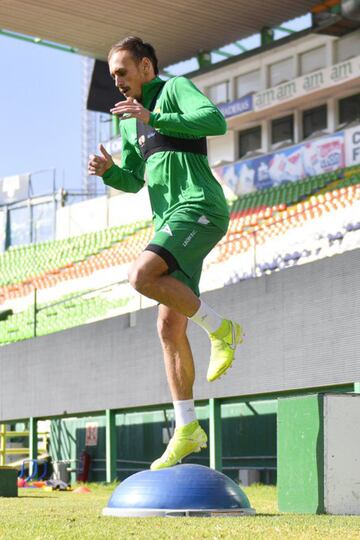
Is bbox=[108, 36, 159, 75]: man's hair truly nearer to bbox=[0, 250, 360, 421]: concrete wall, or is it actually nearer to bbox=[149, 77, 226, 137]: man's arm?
bbox=[149, 77, 226, 137]: man's arm

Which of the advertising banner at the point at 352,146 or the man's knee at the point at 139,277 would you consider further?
the advertising banner at the point at 352,146

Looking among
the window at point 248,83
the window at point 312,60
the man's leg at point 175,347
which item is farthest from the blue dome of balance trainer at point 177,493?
the window at point 248,83

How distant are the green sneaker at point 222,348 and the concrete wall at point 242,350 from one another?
6164mm

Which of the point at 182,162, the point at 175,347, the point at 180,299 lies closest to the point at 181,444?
the point at 175,347

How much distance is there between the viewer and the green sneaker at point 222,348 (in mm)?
5812

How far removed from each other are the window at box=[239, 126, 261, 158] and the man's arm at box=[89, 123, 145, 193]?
82.0 ft

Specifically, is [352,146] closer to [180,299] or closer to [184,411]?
[184,411]

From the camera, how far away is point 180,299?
561 centimetres

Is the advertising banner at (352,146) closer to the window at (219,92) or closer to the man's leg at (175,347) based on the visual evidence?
the window at (219,92)

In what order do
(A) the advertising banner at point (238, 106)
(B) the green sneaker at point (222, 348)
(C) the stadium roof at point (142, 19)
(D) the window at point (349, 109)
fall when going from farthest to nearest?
(A) the advertising banner at point (238, 106)
(D) the window at point (349, 109)
(C) the stadium roof at point (142, 19)
(B) the green sneaker at point (222, 348)

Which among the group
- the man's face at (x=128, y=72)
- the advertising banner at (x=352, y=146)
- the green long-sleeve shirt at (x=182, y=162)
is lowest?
the green long-sleeve shirt at (x=182, y=162)

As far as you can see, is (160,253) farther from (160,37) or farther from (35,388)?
(160,37)

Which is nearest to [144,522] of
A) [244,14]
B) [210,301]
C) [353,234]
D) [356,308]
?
[356,308]

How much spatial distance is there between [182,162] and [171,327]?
898 millimetres
